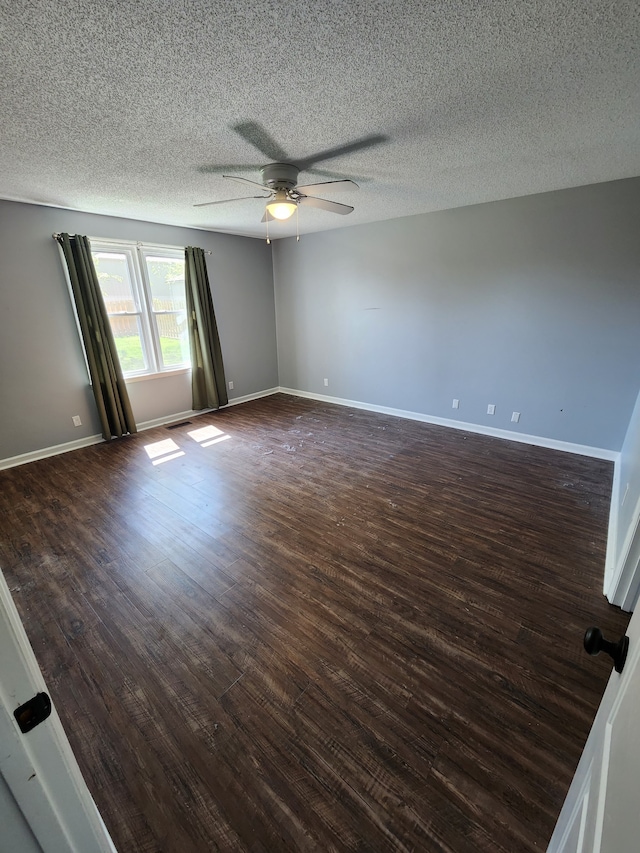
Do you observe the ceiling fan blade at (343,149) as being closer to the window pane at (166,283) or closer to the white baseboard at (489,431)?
the window pane at (166,283)

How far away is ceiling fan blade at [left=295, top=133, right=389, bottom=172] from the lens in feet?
6.88

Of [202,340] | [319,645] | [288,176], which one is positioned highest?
[288,176]

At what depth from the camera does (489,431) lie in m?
4.18

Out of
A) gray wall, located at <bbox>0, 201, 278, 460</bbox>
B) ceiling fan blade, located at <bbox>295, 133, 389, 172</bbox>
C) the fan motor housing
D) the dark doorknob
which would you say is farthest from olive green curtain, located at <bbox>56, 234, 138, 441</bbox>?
the dark doorknob

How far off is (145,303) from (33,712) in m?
4.54

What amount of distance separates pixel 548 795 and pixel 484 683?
38 cm

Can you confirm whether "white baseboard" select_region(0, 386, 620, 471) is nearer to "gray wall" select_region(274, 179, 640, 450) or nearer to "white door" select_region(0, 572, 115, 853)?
"gray wall" select_region(274, 179, 640, 450)

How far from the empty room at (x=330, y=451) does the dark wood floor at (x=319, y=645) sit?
0.01 m

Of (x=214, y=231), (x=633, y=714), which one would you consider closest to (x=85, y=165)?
(x=214, y=231)

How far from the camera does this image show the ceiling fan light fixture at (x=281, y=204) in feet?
7.94

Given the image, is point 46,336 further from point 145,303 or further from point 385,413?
point 385,413

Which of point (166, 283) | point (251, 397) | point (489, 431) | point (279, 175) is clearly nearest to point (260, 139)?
point (279, 175)

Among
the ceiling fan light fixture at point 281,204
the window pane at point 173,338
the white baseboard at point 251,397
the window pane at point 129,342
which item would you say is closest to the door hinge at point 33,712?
the ceiling fan light fixture at point 281,204

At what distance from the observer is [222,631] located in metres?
1.80
